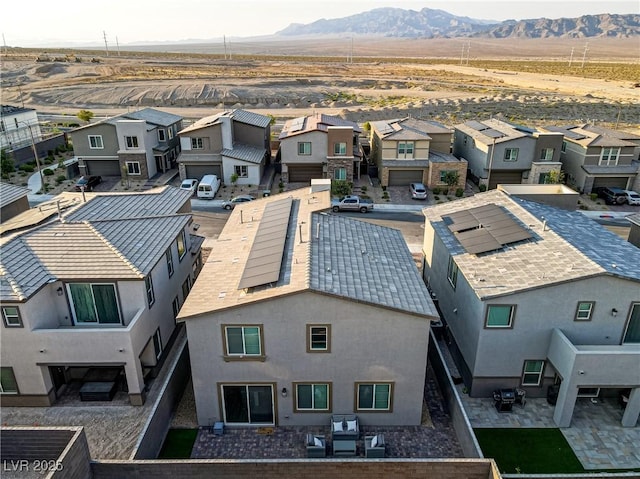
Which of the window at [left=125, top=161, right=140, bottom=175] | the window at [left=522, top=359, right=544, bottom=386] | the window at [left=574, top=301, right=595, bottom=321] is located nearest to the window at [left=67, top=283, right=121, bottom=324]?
the window at [left=522, top=359, right=544, bottom=386]

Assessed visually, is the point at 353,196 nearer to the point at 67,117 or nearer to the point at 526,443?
the point at 526,443

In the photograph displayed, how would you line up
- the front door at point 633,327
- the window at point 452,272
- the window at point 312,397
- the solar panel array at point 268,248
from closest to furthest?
the solar panel array at point 268,248 → the window at point 312,397 → the front door at point 633,327 → the window at point 452,272

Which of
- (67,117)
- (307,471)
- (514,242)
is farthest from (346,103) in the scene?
(307,471)

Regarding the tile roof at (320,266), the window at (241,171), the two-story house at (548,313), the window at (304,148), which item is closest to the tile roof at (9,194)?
the tile roof at (320,266)

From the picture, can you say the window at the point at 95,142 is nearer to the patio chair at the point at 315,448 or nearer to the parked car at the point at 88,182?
the parked car at the point at 88,182

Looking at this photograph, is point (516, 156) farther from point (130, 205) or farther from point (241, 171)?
point (130, 205)
